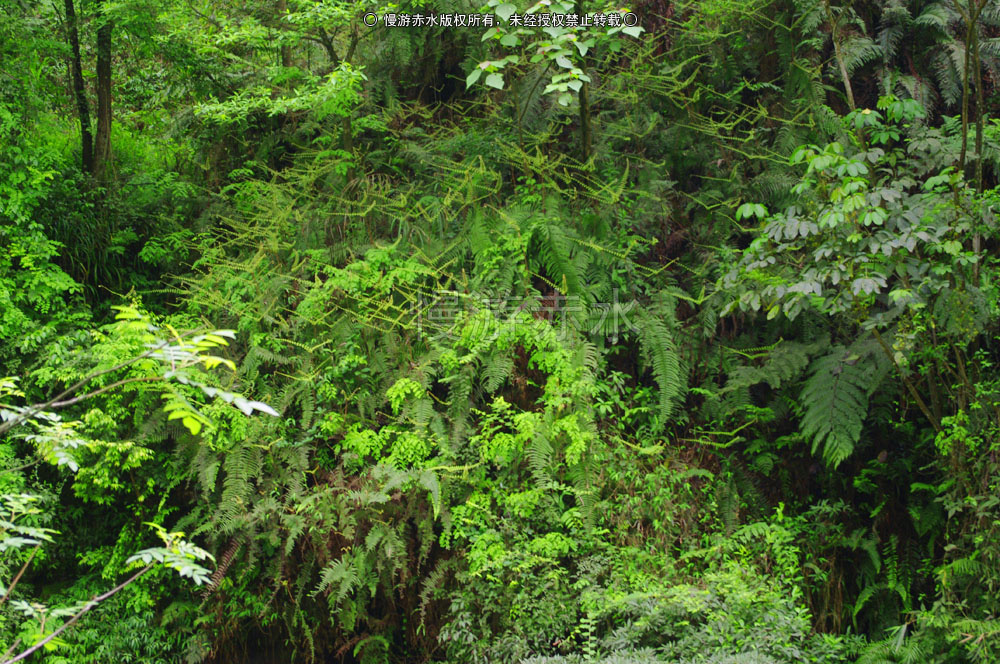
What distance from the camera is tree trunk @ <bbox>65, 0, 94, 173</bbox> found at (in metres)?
6.95

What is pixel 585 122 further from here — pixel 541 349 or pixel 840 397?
pixel 840 397

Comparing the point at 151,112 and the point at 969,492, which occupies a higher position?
the point at 151,112

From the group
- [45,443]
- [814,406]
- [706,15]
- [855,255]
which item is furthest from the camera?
[706,15]

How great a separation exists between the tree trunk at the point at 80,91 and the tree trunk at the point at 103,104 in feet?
0.35

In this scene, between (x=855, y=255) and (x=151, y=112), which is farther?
(x=151, y=112)

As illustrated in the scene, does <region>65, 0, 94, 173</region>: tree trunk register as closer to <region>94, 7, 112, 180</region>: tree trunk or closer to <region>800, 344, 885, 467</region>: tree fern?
<region>94, 7, 112, 180</region>: tree trunk

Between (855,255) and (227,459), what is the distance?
4324 millimetres

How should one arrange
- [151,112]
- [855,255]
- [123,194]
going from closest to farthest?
[855,255], [123,194], [151,112]

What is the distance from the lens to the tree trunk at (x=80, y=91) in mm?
6954

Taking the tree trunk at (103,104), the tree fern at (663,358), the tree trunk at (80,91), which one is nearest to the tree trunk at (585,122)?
the tree fern at (663,358)

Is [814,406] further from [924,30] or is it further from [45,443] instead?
[45,443]

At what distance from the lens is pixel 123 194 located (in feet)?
23.5

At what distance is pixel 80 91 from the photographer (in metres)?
7.26

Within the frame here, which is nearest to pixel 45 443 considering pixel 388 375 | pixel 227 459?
pixel 227 459
